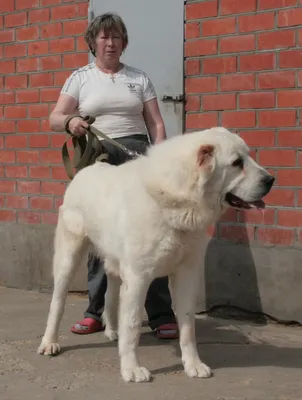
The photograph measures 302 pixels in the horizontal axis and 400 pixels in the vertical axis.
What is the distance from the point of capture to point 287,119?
529 centimetres

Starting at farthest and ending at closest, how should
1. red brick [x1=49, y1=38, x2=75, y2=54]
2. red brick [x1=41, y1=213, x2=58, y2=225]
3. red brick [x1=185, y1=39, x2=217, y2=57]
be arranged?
1. red brick [x1=41, y1=213, x2=58, y2=225]
2. red brick [x1=49, y1=38, x2=75, y2=54]
3. red brick [x1=185, y1=39, x2=217, y2=57]

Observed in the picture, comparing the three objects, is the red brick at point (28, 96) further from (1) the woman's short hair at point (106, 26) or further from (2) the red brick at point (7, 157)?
(1) the woman's short hair at point (106, 26)

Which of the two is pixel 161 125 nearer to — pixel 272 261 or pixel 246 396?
pixel 272 261

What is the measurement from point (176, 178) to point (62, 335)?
2001 millimetres

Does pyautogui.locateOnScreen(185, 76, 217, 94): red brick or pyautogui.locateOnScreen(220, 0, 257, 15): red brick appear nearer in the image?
pyautogui.locateOnScreen(220, 0, 257, 15): red brick

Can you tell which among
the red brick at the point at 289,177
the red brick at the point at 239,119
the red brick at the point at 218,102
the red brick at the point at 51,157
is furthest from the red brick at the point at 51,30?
the red brick at the point at 289,177

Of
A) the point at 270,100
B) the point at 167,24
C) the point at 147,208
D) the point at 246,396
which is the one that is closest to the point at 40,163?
the point at 167,24

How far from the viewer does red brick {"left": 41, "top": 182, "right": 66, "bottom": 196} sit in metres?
6.70

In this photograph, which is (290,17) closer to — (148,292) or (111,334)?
(148,292)

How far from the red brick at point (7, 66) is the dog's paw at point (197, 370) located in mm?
4040

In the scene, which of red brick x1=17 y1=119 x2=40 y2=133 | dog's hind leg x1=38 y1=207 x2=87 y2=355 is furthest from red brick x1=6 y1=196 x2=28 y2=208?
dog's hind leg x1=38 y1=207 x2=87 y2=355

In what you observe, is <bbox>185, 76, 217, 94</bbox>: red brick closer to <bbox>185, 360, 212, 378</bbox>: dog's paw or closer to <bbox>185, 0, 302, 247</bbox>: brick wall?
<bbox>185, 0, 302, 247</bbox>: brick wall

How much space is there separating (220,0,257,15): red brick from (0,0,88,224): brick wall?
1519 millimetres

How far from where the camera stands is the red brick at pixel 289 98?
5209 mm
